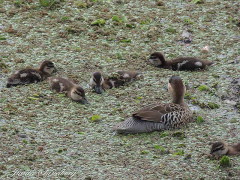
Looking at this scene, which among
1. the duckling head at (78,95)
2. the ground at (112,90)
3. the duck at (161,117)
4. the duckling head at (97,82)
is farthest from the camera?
the duckling head at (97,82)

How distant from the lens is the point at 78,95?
30.0 ft

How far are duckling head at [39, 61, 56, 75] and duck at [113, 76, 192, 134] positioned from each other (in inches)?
83.6

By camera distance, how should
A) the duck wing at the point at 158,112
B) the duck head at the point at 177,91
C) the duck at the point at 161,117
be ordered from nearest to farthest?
the duck at the point at 161,117 < the duck wing at the point at 158,112 < the duck head at the point at 177,91

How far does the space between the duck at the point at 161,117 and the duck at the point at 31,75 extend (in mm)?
2084

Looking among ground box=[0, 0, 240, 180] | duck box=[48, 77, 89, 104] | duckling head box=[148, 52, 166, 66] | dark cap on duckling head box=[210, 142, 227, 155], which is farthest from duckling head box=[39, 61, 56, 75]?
dark cap on duckling head box=[210, 142, 227, 155]

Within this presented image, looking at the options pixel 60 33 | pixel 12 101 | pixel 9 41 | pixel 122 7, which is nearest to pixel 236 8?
pixel 122 7

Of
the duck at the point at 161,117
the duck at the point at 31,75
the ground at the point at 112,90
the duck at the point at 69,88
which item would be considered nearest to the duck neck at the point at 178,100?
the duck at the point at 161,117

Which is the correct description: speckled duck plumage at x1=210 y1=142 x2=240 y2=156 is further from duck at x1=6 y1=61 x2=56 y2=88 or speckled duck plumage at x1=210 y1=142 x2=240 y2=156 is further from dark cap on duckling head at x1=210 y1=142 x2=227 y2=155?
duck at x1=6 y1=61 x2=56 y2=88

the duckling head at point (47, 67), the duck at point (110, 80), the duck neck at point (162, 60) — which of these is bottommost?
the duck at point (110, 80)

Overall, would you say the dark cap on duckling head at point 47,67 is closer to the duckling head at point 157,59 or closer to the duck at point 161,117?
the duckling head at point 157,59

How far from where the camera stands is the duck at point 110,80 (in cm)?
951

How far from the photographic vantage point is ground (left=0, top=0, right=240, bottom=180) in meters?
7.45

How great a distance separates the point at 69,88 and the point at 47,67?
825 mm

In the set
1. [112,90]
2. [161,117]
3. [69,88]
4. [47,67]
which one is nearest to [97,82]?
[112,90]
